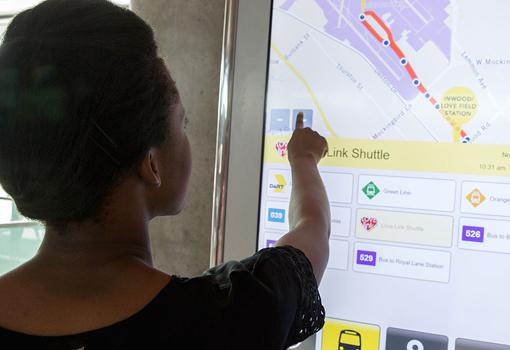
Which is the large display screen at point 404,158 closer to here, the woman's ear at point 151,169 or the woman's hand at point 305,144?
the woman's hand at point 305,144

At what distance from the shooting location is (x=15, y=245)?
10.4 ft

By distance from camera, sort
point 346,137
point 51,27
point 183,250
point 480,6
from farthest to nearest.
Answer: point 183,250
point 346,137
point 480,6
point 51,27

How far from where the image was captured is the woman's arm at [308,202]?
37.4 inches

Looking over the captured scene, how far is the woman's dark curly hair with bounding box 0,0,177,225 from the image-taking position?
0.72 metres

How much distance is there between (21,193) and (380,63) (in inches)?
26.7

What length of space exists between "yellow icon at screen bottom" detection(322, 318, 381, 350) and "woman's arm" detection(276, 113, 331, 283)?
6.5 inches

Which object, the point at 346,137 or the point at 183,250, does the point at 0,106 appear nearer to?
the point at 346,137

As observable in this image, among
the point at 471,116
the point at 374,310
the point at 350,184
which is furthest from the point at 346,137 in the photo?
the point at 374,310

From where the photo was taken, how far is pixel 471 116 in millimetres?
969

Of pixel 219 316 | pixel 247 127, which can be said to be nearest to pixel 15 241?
pixel 247 127

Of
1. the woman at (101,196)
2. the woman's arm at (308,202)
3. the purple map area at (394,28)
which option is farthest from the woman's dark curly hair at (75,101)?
the purple map area at (394,28)

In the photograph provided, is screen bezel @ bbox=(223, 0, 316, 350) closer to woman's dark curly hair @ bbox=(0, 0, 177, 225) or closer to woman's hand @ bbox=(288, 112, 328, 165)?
woman's hand @ bbox=(288, 112, 328, 165)

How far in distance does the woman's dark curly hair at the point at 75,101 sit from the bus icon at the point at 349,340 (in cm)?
57

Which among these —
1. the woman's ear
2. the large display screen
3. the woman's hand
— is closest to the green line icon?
the large display screen
